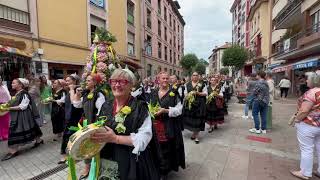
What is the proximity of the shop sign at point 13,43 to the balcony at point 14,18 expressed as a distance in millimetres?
685

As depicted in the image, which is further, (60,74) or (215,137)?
(60,74)

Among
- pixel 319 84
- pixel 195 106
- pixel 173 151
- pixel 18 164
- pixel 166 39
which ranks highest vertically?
pixel 166 39

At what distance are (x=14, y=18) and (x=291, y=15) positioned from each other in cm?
1685

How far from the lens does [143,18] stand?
834 inches

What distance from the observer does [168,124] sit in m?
3.82

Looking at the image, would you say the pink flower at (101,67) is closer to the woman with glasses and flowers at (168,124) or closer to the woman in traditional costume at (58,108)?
the woman with glasses and flowers at (168,124)

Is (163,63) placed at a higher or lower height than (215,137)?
higher

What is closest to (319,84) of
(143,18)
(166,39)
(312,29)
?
(312,29)

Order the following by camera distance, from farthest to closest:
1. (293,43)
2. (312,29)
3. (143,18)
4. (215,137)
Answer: (143,18) < (293,43) < (312,29) < (215,137)

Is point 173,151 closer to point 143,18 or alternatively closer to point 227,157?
point 227,157

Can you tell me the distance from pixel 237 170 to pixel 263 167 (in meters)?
0.55

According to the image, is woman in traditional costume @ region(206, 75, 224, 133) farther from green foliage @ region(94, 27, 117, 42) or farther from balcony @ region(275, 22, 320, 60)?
balcony @ region(275, 22, 320, 60)

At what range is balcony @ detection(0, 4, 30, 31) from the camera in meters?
8.99

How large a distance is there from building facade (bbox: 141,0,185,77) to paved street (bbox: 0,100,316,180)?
628 inches
